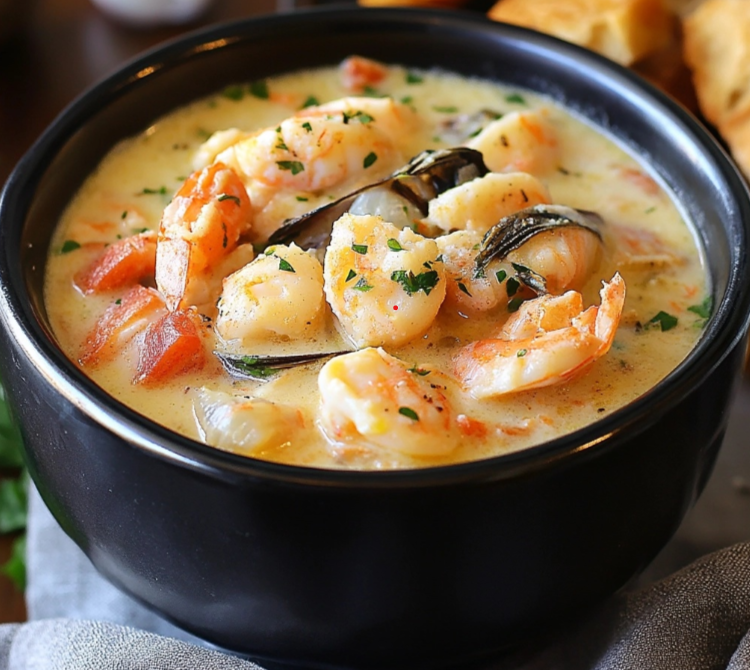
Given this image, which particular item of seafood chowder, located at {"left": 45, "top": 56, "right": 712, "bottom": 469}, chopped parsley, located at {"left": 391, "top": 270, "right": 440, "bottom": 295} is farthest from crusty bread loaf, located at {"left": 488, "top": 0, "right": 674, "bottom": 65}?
chopped parsley, located at {"left": 391, "top": 270, "right": 440, "bottom": 295}

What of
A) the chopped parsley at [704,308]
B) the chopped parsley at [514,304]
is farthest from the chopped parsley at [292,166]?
the chopped parsley at [704,308]

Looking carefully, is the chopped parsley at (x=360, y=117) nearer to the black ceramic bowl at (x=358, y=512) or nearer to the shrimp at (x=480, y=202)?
the shrimp at (x=480, y=202)

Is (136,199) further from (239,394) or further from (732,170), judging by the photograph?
(732,170)

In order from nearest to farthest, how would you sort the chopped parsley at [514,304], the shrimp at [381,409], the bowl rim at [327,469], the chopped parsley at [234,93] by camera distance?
the bowl rim at [327,469], the shrimp at [381,409], the chopped parsley at [514,304], the chopped parsley at [234,93]

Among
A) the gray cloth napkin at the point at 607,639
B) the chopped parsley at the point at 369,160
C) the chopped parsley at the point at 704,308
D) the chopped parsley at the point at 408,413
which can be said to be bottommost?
the gray cloth napkin at the point at 607,639

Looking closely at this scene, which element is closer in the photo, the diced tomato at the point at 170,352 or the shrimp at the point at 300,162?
the diced tomato at the point at 170,352

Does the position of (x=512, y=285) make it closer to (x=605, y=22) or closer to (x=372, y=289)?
(x=372, y=289)

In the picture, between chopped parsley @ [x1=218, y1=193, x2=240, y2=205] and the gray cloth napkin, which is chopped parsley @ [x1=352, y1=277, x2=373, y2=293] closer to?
chopped parsley @ [x1=218, y1=193, x2=240, y2=205]
